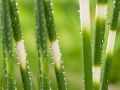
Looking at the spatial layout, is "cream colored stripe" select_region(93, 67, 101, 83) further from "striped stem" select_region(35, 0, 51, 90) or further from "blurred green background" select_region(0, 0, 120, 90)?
"blurred green background" select_region(0, 0, 120, 90)

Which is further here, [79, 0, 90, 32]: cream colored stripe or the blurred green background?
the blurred green background

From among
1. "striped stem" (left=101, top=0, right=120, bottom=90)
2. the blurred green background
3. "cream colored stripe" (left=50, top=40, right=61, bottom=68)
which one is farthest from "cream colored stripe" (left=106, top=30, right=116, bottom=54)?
the blurred green background

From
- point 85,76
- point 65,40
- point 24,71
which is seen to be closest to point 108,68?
point 85,76

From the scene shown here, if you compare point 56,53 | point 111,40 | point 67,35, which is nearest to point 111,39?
point 111,40

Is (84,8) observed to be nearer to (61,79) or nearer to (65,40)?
(61,79)

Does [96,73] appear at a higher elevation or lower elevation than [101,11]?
lower

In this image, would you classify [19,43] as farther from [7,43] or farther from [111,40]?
[111,40]
